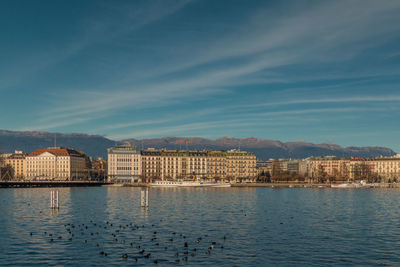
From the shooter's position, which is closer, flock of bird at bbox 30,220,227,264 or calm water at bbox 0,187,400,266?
calm water at bbox 0,187,400,266

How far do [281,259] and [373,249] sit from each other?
10513 millimetres

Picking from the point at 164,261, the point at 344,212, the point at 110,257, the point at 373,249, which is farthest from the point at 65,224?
the point at 344,212

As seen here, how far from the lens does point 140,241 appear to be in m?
49.1

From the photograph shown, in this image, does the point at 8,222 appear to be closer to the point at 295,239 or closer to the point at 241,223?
the point at 241,223

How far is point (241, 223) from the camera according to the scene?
63.4 meters

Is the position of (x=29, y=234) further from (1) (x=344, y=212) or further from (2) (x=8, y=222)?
(1) (x=344, y=212)

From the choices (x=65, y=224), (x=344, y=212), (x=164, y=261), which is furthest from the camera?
(x=344, y=212)

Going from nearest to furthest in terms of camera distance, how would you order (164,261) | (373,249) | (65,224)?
(164,261)
(373,249)
(65,224)

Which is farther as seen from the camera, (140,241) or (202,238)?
(202,238)

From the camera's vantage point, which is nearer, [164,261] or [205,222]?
[164,261]

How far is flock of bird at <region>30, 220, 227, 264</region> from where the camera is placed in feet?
139

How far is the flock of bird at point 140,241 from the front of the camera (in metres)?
42.4

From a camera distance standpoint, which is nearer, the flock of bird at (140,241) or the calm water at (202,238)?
the calm water at (202,238)

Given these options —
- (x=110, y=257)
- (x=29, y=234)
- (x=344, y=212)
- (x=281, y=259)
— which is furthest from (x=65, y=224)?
(x=344, y=212)
